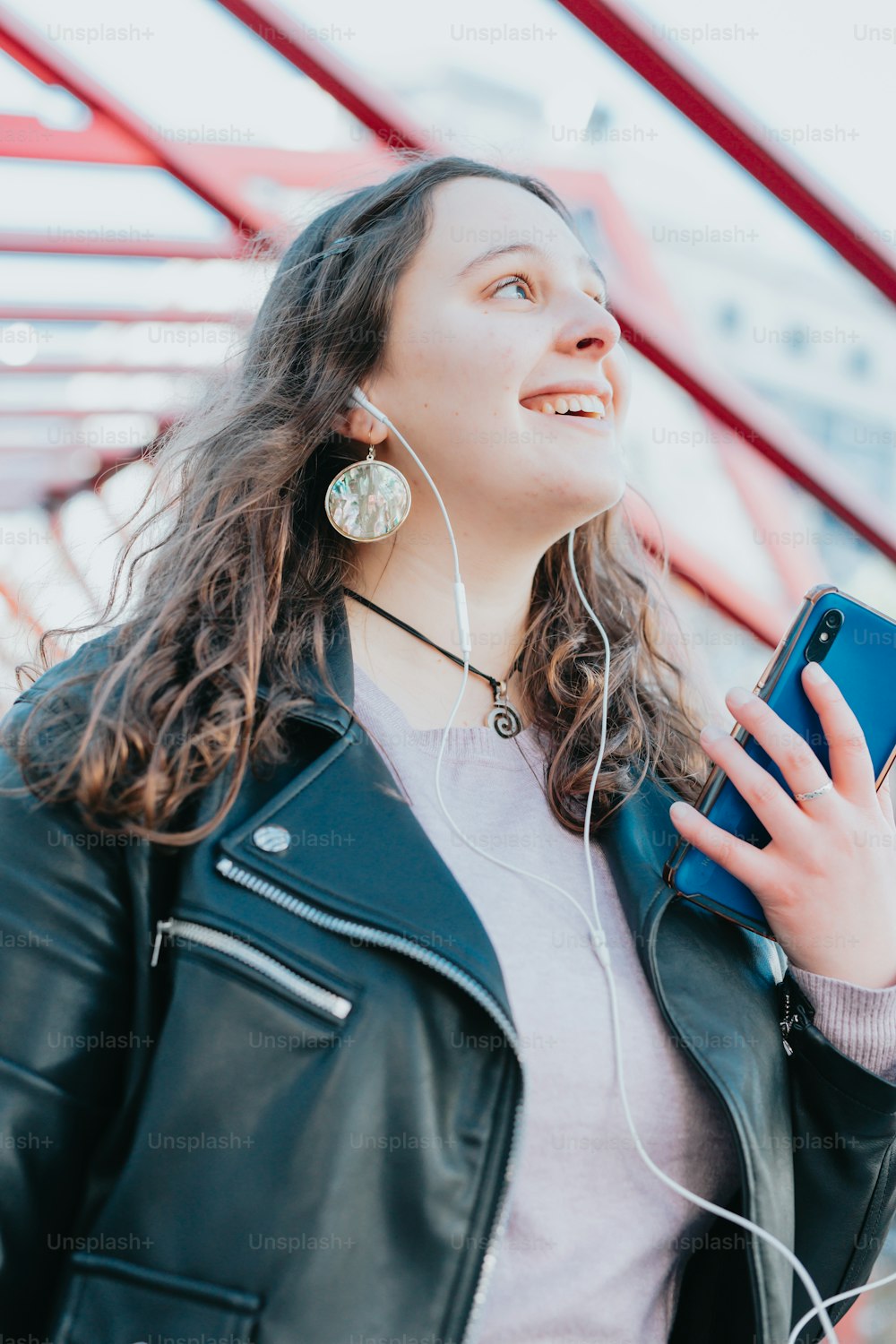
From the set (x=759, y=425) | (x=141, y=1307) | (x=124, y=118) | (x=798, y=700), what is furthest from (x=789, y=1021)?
(x=124, y=118)

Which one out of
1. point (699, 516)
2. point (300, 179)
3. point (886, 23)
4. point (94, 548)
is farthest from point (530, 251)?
point (699, 516)

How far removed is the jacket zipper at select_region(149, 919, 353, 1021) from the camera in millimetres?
1202

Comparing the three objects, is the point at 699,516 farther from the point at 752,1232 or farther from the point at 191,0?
the point at 752,1232

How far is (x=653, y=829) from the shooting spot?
5.35 feet

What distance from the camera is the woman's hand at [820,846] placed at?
4.60 feet

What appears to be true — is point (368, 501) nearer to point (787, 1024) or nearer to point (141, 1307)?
point (787, 1024)

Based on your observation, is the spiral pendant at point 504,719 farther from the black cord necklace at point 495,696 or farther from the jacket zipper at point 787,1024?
the jacket zipper at point 787,1024

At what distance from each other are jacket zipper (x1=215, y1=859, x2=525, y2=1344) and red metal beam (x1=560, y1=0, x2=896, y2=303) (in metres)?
2.09

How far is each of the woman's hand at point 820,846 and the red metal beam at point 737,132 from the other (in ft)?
5.54

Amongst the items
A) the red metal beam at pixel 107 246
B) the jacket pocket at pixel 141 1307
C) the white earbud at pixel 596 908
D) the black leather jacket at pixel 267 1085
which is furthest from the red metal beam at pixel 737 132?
the jacket pocket at pixel 141 1307

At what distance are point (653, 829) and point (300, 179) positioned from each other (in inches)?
105

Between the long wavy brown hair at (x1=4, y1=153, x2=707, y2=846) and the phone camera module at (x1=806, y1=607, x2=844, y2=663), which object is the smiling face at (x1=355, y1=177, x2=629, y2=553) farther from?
the phone camera module at (x1=806, y1=607, x2=844, y2=663)

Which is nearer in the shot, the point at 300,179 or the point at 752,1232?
the point at 752,1232

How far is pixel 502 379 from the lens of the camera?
5.37ft
